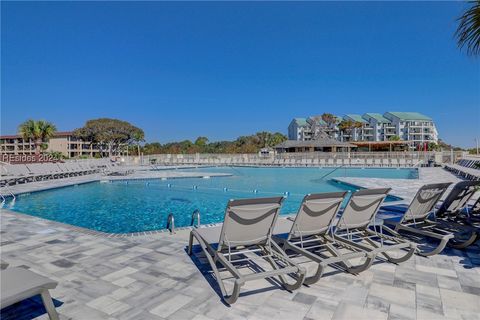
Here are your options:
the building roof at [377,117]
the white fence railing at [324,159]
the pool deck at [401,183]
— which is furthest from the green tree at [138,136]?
the building roof at [377,117]

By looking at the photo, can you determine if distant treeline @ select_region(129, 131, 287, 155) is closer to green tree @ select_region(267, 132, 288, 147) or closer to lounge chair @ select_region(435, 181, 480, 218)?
green tree @ select_region(267, 132, 288, 147)

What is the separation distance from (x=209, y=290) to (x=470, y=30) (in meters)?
4.91

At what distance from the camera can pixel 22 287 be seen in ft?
6.72

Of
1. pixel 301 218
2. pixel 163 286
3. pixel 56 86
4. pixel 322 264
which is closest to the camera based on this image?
pixel 322 264

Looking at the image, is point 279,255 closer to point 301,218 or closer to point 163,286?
point 301,218

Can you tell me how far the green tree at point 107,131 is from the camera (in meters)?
44.4

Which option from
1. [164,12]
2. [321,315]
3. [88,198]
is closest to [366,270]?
[321,315]

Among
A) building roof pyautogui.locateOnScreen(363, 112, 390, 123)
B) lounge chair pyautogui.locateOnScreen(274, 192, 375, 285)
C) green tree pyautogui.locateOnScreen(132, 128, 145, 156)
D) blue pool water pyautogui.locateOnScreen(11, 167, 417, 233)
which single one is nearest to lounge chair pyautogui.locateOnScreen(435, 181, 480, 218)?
lounge chair pyautogui.locateOnScreen(274, 192, 375, 285)

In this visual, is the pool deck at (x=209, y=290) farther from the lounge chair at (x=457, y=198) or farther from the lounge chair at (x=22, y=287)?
the lounge chair at (x=457, y=198)

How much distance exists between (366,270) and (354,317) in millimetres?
1084

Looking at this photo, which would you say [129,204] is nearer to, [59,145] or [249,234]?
[249,234]

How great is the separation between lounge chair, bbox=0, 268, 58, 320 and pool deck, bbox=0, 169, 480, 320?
437 millimetres

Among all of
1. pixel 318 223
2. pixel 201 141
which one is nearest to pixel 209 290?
pixel 318 223

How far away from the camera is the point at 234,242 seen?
3023mm
